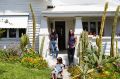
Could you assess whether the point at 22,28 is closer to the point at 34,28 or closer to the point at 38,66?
the point at 34,28

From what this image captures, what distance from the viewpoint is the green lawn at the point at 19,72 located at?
64.8ft

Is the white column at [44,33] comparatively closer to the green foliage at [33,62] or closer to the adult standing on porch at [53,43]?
the adult standing on porch at [53,43]

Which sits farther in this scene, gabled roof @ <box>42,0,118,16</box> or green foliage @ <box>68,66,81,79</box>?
gabled roof @ <box>42,0,118,16</box>

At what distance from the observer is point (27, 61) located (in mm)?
23641

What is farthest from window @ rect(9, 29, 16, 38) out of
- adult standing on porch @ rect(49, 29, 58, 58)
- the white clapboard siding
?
adult standing on porch @ rect(49, 29, 58, 58)

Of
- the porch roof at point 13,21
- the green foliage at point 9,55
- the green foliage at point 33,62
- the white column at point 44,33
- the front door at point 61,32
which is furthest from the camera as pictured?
the front door at point 61,32

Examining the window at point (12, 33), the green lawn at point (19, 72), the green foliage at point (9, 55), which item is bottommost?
the green foliage at point (9, 55)

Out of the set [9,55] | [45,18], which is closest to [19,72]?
[9,55]

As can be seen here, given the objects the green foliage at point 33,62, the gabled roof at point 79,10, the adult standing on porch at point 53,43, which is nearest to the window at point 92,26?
the gabled roof at point 79,10

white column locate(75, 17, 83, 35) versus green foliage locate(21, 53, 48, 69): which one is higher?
white column locate(75, 17, 83, 35)

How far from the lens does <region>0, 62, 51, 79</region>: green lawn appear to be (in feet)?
64.8

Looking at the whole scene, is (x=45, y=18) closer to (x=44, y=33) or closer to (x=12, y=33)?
(x=44, y=33)

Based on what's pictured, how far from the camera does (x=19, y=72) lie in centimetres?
2072

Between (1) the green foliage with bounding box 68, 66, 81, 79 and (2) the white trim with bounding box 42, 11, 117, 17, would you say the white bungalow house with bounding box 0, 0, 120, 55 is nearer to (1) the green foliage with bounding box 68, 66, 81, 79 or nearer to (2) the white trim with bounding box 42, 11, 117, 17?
(2) the white trim with bounding box 42, 11, 117, 17
